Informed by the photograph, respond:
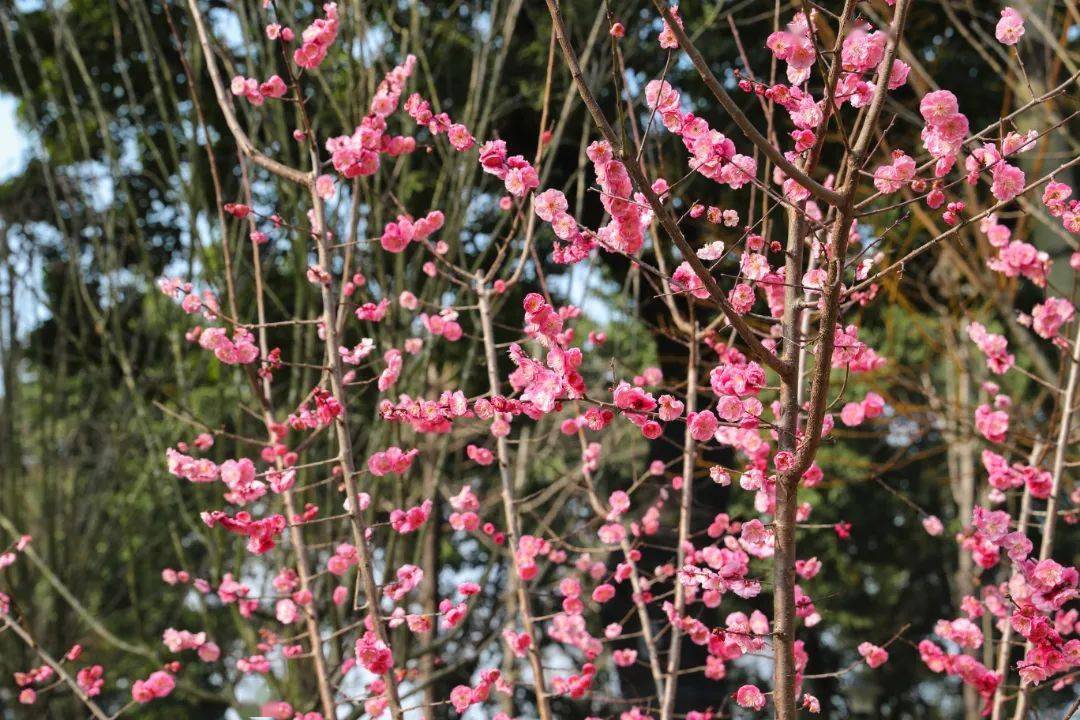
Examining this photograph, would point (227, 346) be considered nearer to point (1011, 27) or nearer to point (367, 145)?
point (367, 145)

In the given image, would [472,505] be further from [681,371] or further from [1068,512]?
[681,371]

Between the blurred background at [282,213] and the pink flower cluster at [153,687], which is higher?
the blurred background at [282,213]

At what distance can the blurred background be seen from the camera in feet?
13.2

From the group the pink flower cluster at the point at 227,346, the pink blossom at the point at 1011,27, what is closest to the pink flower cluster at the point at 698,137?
the pink blossom at the point at 1011,27

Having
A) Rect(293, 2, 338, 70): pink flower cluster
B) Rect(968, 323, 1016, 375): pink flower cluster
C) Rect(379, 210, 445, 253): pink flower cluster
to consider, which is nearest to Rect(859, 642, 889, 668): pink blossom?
Rect(968, 323, 1016, 375): pink flower cluster

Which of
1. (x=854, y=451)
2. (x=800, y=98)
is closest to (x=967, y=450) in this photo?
(x=854, y=451)

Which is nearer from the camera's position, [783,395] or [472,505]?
[783,395]

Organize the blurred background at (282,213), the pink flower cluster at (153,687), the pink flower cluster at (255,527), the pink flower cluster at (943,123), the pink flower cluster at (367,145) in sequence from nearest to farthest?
1. the pink flower cluster at (943,123)
2. the pink flower cluster at (255,527)
3. the pink flower cluster at (367,145)
4. the pink flower cluster at (153,687)
5. the blurred background at (282,213)

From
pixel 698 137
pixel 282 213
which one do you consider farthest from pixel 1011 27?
pixel 282 213

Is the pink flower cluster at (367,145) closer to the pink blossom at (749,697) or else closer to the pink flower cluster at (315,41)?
the pink flower cluster at (315,41)

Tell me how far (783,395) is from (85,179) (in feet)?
13.7

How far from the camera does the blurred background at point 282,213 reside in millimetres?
4031

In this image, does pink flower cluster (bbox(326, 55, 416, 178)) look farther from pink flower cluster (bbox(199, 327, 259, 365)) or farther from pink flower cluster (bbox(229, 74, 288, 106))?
pink flower cluster (bbox(199, 327, 259, 365))

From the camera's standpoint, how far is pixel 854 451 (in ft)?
40.2
